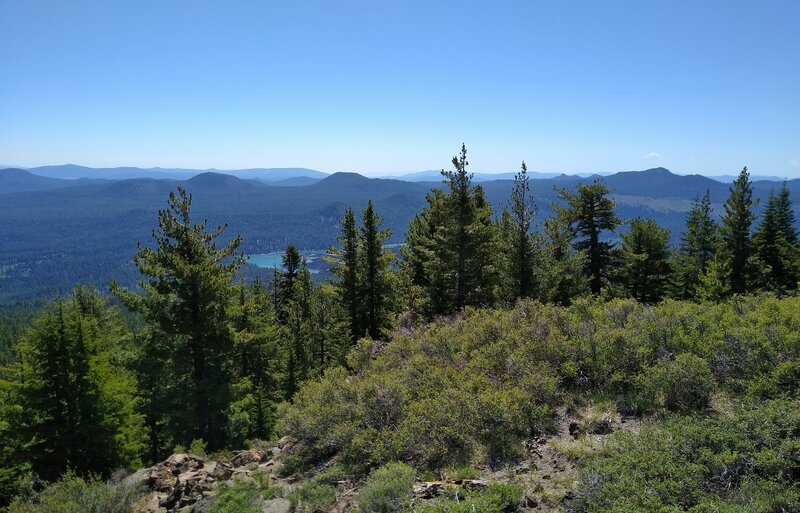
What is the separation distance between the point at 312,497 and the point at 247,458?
3553 millimetres

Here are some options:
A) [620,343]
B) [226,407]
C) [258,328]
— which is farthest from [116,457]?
[620,343]

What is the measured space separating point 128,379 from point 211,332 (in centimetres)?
598

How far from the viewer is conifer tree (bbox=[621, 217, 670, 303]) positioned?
2905 cm

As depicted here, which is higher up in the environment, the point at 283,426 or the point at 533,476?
the point at 533,476

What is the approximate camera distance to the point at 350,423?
27.8 feet

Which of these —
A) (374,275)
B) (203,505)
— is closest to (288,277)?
(374,275)

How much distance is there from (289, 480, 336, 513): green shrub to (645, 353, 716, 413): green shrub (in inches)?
223

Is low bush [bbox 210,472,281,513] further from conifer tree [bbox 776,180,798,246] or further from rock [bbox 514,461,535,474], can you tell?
conifer tree [bbox 776,180,798,246]

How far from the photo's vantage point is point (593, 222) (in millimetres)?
26312

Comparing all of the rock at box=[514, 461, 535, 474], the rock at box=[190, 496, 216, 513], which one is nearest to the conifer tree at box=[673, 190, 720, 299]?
the rock at box=[514, 461, 535, 474]

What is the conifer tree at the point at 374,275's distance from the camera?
24938 millimetres

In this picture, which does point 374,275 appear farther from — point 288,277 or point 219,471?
point 288,277

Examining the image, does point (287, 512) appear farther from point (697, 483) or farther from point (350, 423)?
point (697, 483)

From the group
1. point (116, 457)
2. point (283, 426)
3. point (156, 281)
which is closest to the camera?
point (283, 426)
